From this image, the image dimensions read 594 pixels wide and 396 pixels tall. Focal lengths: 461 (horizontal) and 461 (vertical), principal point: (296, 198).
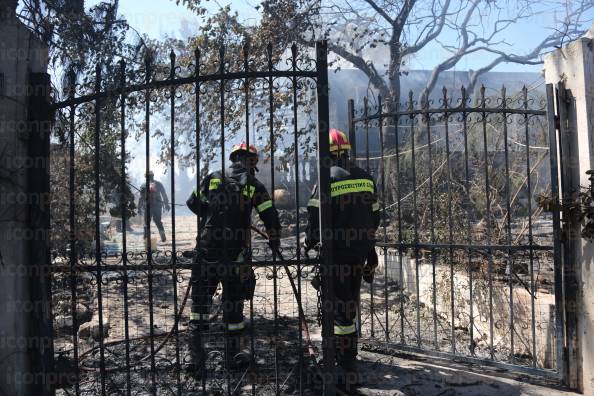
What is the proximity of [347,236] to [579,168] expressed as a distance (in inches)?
A: 79.7

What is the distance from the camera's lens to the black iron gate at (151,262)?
10.9ft

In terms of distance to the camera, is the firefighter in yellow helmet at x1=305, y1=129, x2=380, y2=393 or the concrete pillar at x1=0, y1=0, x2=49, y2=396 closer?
the concrete pillar at x1=0, y1=0, x2=49, y2=396

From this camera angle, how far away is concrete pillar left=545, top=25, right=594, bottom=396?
375 cm

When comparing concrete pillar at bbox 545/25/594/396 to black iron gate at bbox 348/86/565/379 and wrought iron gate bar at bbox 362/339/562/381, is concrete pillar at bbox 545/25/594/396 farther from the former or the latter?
wrought iron gate bar at bbox 362/339/562/381

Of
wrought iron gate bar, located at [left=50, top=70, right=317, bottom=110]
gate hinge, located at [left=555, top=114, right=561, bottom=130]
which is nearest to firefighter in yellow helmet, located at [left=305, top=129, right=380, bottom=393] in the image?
wrought iron gate bar, located at [left=50, top=70, right=317, bottom=110]

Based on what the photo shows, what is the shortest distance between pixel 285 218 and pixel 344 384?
1188 centimetres

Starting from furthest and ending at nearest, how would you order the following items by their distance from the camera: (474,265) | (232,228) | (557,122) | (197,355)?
(474,265), (232,228), (197,355), (557,122)

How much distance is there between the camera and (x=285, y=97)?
857 centimetres

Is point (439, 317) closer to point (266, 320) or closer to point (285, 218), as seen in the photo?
point (266, 320)

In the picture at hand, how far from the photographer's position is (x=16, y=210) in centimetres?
330

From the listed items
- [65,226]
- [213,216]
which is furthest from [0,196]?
[65,226]

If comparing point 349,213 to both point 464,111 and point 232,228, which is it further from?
point 464,111

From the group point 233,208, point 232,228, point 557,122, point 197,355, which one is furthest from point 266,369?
point 557,122

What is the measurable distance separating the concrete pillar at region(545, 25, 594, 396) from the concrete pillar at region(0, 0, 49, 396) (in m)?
4.22
